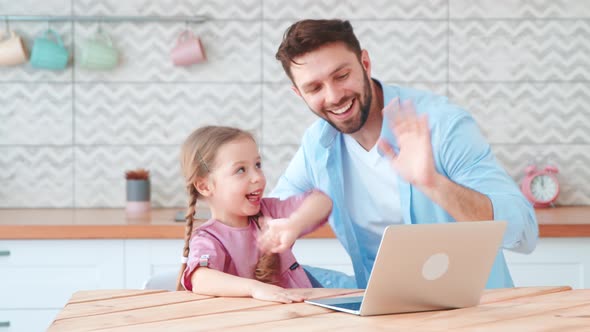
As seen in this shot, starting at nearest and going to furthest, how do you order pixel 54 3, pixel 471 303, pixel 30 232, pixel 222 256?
pixel 471 303 < pixel 222 256 < pixel 30 232 < pixel 54 3

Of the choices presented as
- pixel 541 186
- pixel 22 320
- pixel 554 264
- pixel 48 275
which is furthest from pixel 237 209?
pixel 541 186

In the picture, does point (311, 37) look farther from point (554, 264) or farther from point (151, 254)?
point (554, 264)

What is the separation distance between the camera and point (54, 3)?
348cm

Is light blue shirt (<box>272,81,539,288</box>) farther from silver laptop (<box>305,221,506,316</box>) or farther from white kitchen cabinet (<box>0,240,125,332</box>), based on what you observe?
white kitchen cabinet (<box>0,240,125,332</box>)

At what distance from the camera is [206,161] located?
2195 mm

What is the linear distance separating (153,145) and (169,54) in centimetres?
38

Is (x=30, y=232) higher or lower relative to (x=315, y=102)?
lower

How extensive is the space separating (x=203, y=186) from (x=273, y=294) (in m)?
0.63

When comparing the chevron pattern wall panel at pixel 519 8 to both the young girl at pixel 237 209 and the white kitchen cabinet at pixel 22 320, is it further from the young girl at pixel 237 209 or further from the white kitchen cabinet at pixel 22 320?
the white kitchen cabinet at pixel 22 320

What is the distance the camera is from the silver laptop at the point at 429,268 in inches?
56.2

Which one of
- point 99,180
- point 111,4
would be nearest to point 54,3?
point 111,4

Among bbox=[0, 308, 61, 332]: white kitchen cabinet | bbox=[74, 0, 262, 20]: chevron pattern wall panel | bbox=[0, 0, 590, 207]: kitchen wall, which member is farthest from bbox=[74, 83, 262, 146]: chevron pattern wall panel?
bbox=[0, 308, 61, 332]: white kitchen cabinet

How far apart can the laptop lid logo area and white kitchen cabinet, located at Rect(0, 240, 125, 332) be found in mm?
1687

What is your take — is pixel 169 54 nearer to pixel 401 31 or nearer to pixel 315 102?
pixel 401 31
